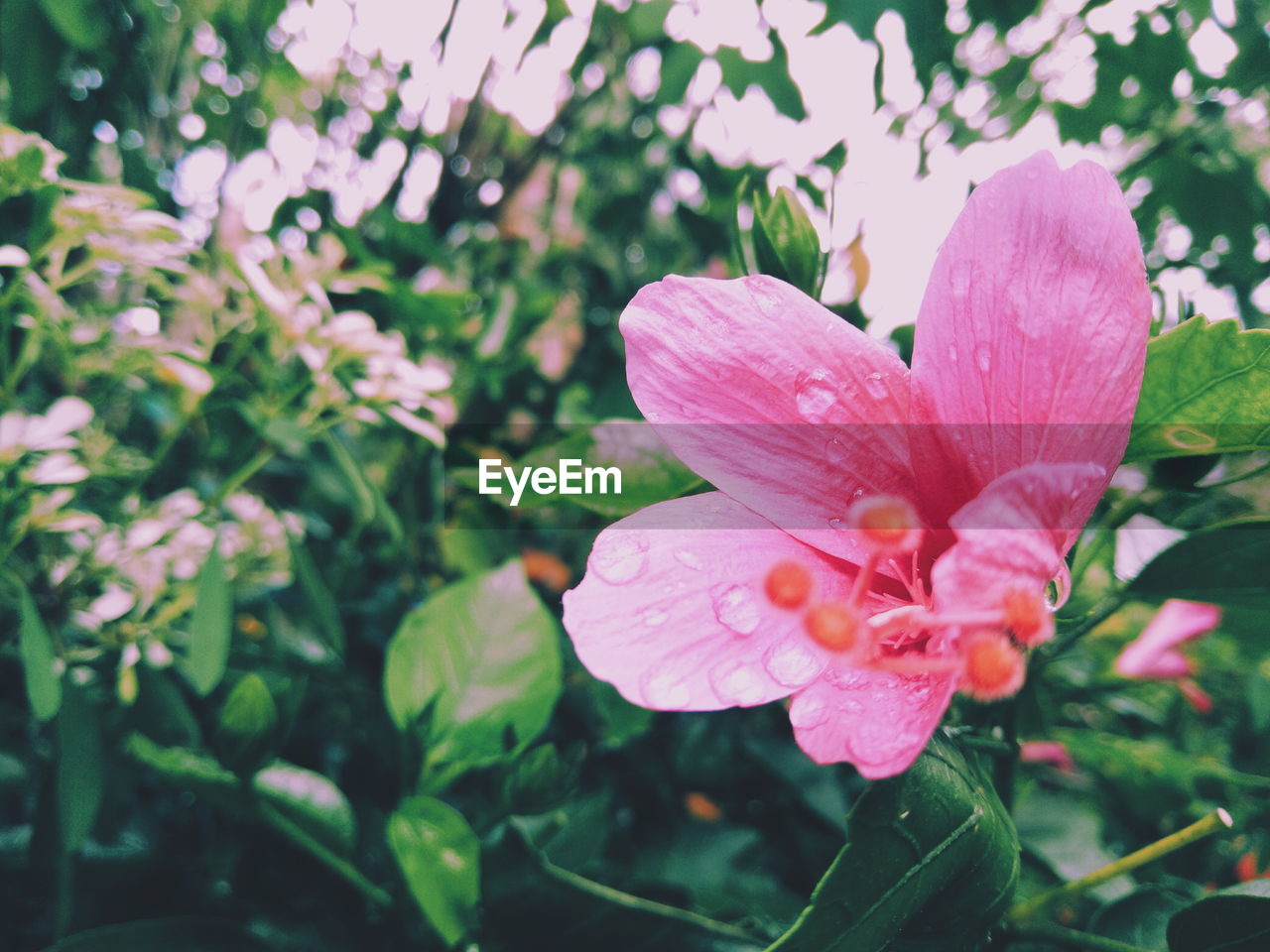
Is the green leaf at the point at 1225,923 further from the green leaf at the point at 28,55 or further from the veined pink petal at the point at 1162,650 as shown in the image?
the green leaf at the point at 28,55

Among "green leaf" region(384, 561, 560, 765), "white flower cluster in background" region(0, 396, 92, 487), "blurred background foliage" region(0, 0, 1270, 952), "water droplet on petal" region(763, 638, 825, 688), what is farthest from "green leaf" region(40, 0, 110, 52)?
"water droplet on petal" region(763, 638, 825, 688)

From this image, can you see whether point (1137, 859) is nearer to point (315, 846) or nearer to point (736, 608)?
point (736, 608)

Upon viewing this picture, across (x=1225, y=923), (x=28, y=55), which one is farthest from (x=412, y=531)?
(x=1225, y=923)

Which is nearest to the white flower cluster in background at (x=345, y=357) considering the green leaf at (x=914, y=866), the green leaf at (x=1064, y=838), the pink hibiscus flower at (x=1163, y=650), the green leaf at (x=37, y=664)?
the green leaf at (x=37, y=664)

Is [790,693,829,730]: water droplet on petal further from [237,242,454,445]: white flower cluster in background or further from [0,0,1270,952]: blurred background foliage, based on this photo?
[237,242,454,445]: white flower cluster in background

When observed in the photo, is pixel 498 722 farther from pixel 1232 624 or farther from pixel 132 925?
pixel 1232 624

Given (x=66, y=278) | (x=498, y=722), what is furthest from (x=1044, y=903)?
(x=66, y=278)
